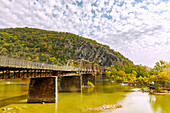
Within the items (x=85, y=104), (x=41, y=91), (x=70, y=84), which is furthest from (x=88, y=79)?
(x=41, y=91)

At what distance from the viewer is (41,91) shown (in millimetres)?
27250

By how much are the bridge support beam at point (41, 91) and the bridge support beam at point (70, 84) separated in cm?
1633

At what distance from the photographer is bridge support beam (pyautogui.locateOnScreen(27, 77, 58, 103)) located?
27.1 m

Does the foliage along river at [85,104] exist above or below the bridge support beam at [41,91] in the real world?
below

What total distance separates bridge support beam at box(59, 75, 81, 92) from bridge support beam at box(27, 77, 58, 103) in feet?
53.6

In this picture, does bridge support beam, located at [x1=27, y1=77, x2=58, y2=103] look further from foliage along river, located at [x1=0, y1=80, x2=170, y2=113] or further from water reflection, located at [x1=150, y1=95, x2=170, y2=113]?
water reflection, located at [x1=150, y1=95, x2=170, y2=113]

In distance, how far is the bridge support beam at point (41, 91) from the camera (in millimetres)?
27078

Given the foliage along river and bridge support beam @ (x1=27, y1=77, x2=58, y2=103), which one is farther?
bridge support beam @ (x1=27, y1=77, x2=58, y2=103)

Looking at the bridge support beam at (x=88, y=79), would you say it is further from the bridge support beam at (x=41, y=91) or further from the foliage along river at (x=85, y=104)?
the bridge support beam at (x=41, y=91)

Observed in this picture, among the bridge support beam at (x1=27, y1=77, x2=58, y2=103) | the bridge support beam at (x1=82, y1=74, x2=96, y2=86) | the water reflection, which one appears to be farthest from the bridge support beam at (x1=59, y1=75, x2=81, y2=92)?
the bridge support beam at (x1=82, y1=74, x2=96, y2=86)

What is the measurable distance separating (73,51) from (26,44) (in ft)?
206

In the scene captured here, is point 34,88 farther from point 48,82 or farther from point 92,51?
point 92,51

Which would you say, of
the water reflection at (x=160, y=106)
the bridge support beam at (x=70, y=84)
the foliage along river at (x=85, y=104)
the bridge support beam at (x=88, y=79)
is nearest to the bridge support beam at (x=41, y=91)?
the foliage along river at (x=85, y=104)

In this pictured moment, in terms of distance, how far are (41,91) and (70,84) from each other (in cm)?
1811
